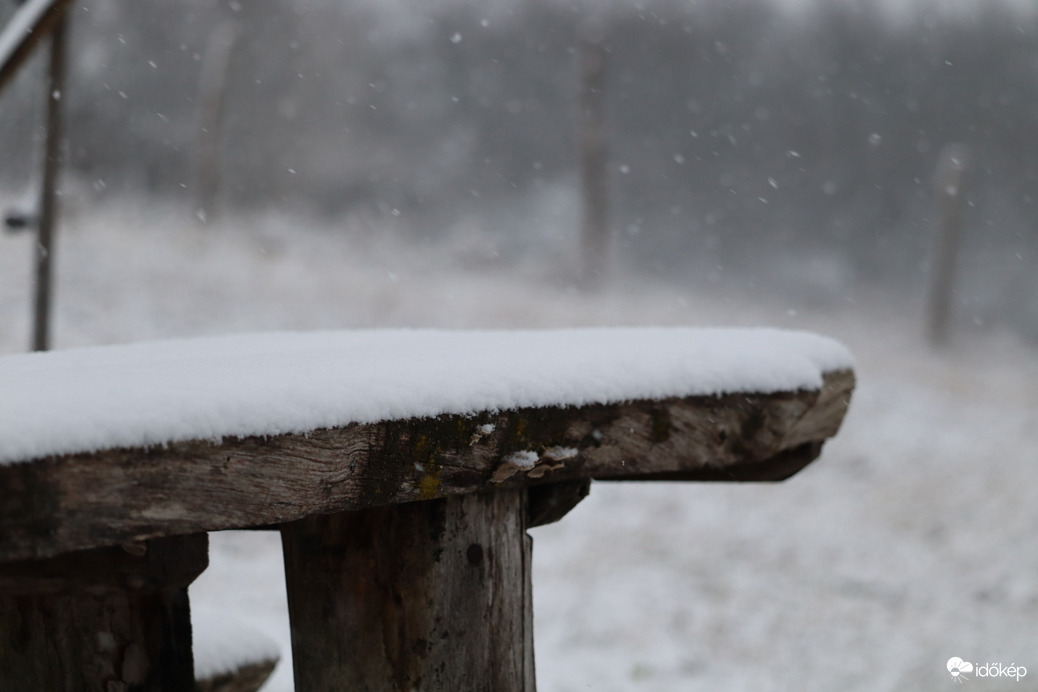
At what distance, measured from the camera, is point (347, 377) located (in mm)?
1245

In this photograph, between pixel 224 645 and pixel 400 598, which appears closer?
pixel 400 598

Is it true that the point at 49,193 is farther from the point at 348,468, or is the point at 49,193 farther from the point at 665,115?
the point at 665,115

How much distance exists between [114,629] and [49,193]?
3.10m

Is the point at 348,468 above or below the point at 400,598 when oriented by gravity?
above

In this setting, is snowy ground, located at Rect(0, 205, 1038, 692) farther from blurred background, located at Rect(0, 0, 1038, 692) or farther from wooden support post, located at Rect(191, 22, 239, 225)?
wooden support post, located at Rect(191, 22, 239, 225)

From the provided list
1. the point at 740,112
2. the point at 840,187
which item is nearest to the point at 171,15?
the point at 740,112

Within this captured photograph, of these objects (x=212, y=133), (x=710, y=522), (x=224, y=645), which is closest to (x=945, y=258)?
(x=710, y=522)

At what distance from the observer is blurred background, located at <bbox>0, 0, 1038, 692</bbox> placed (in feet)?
14.6

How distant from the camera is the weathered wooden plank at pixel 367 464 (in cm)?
98

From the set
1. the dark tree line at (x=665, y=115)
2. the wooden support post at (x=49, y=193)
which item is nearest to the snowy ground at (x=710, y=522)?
the wooden support post at (x=49, y=193)

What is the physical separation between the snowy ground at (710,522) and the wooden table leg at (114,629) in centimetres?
186

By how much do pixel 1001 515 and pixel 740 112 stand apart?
14088 mm

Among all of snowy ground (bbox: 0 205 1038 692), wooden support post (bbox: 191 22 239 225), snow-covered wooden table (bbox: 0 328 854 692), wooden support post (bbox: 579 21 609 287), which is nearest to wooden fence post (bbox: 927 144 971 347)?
snowy ground (bbox: 0 205 1038 692)

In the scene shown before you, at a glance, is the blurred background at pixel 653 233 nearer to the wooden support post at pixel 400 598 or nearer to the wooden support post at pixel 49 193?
the wooden support post at pixel 49 193
